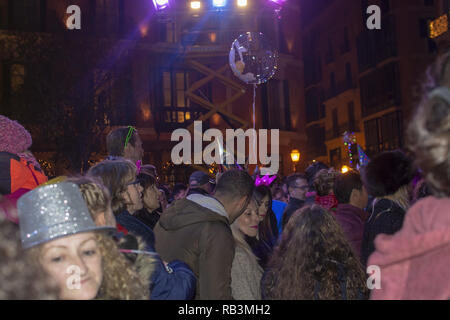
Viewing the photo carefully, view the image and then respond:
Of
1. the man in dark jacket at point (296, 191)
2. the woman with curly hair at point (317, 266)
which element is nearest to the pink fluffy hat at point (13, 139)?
the woman with curly hair at point (317, 266)

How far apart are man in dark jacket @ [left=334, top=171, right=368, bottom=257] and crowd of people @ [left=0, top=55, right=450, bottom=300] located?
1 centimetres

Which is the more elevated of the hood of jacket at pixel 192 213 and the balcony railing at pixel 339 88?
the balcony railing at pixel 339 88

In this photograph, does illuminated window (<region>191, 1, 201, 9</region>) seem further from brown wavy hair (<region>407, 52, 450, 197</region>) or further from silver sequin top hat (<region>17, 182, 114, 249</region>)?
brown wavy hair (<region>407, 52, 450, 197</region>)

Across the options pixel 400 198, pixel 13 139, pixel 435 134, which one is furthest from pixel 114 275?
pixel 400 198

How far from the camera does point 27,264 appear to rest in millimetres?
1406

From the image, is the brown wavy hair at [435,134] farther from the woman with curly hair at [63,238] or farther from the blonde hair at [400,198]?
the blonde hair at [400,198]

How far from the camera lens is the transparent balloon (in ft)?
30.0

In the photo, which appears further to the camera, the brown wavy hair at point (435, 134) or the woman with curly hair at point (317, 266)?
the woman with curly hair at point (317, 266)

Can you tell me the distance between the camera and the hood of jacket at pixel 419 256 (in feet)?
5.18

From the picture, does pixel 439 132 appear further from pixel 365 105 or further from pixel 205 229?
pixel 365 105

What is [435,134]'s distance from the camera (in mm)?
1502

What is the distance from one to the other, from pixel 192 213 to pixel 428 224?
198 cm

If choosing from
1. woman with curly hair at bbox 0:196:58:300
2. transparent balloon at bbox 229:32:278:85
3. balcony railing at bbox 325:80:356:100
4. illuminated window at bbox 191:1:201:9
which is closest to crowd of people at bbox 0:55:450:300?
woman with curly hair at bbox 0:196:58:300

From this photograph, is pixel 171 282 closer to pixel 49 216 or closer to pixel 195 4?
pixel 49 216
